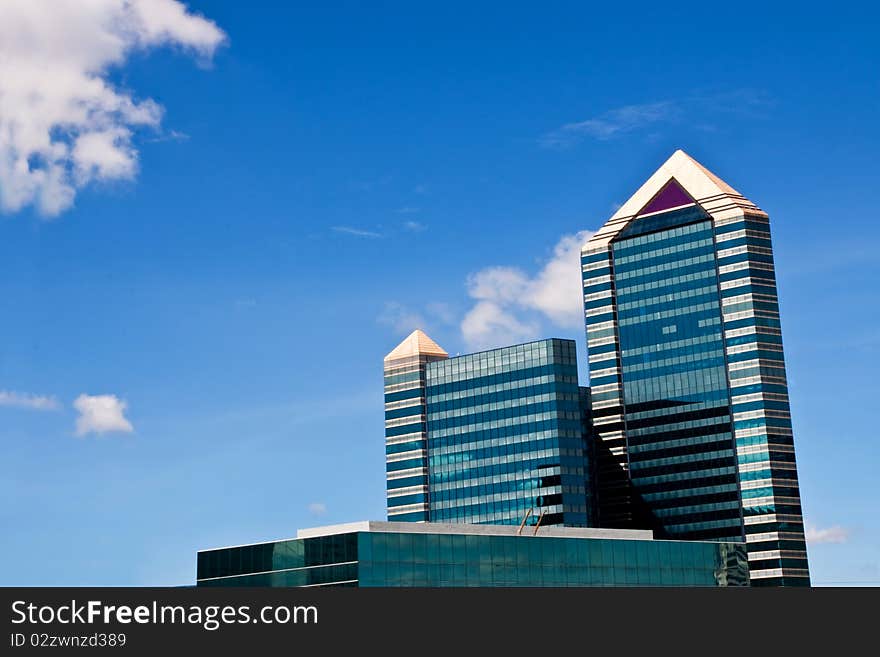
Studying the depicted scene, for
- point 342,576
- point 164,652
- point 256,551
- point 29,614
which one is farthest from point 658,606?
point 256,551

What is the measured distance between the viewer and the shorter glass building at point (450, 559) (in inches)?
4956

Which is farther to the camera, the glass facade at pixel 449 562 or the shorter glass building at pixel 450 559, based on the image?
the shorter glass building at pixel 450 559

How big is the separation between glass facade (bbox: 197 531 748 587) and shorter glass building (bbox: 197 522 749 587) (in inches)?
3.6

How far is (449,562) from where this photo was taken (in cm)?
12862

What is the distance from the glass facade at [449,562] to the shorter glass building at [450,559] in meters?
0.09

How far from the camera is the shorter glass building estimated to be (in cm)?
12588

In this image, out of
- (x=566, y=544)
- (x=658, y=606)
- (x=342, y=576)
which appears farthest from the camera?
(x=566, y=544)

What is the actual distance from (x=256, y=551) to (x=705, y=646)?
69.5 m

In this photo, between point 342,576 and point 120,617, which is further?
point 342,576

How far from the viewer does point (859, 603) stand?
241ft

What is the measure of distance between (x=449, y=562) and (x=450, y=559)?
353 mm

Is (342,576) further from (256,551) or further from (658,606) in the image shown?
(658,606)

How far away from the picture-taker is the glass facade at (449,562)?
412 ft

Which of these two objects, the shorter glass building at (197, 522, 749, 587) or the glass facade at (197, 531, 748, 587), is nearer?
the glass facade at (197, 531, 748, 587)
